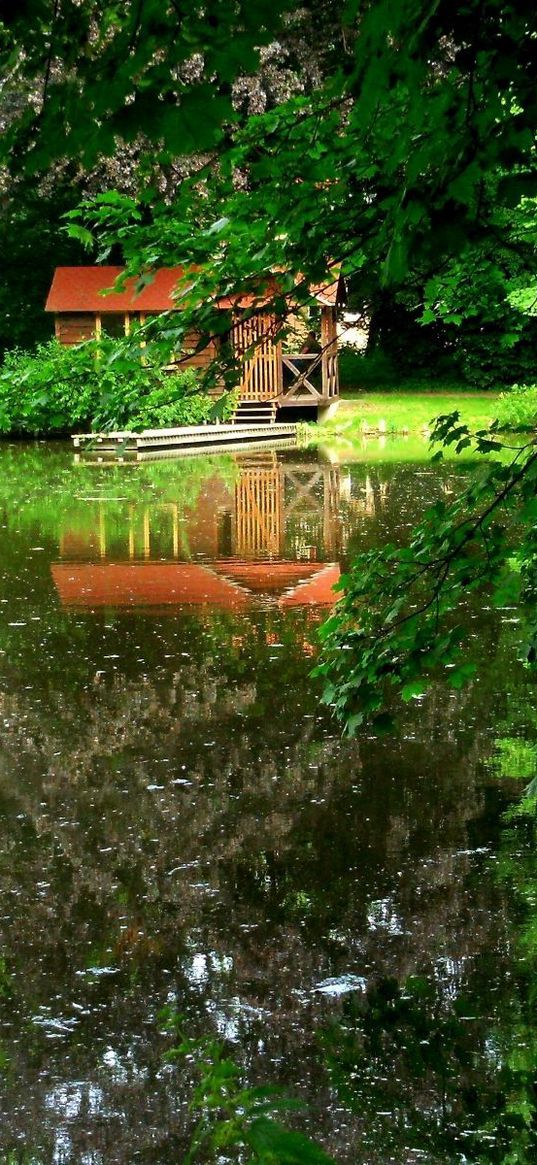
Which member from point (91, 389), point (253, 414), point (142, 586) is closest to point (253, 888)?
point (91, 389)

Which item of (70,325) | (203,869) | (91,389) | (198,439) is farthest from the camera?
(70,325)

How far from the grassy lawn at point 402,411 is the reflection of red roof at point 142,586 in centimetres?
1544

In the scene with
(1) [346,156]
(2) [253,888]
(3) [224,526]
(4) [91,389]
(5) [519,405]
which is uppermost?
(1) [346,156]

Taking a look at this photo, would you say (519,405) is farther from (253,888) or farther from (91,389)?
(253,888)

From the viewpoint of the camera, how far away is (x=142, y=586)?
1399 centimetres

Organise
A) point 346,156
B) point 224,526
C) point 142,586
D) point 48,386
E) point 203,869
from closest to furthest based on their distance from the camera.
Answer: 1. point 346,156
2. point 48,386
3. point 203,869
4. point 142,586
5. point 224,526

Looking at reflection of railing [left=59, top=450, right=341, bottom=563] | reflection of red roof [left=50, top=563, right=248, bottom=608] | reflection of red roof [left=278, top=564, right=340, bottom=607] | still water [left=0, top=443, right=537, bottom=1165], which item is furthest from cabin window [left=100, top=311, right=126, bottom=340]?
still water [left=0, top=443, right=537, bottom=1165]

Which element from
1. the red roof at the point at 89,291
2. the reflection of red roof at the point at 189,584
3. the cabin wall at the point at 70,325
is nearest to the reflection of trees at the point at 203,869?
the reflection of red roof at the point at 189,584

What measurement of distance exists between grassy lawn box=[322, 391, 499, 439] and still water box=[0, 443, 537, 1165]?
737 inches

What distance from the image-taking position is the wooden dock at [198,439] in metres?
27.8

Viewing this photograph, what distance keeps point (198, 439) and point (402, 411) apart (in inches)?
204

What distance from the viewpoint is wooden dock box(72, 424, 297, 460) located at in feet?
91.4

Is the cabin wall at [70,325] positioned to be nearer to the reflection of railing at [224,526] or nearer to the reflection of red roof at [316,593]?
the reflection of railing at [224,526]

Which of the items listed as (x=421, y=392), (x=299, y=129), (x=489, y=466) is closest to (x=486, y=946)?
(x=489, y=466)
